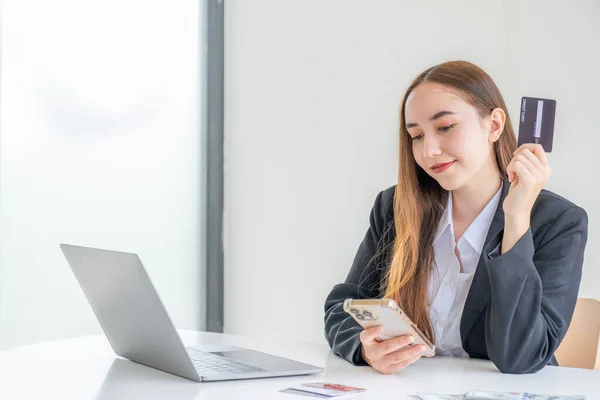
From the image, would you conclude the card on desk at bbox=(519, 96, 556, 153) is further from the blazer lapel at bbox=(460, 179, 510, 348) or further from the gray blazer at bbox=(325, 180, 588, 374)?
the blazer lapel at bbox=(460, 179, 510, 348)

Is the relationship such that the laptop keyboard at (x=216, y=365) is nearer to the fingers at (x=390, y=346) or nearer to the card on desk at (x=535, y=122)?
the fingers at (x=390, y=346)

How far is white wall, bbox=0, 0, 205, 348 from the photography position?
279 cm

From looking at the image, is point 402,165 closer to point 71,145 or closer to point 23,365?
point 23,365

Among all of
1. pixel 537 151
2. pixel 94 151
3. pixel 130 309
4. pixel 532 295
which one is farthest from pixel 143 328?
pixel 94 151

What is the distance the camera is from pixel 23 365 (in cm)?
156

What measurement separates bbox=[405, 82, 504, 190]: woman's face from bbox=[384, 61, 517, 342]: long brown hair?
3 centimetres

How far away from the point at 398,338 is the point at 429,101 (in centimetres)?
59

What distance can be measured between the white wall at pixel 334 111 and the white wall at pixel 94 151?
23cm

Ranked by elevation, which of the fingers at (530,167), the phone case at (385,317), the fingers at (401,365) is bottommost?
the fingers at (401,365)

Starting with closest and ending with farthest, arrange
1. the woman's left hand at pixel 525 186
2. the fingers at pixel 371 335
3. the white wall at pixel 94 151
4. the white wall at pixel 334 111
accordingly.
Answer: the fingers at pixel 371 335
the woman's left hand at pixel 525 186
the white wall at pixel 94 151
the white wall at pixel 334 111

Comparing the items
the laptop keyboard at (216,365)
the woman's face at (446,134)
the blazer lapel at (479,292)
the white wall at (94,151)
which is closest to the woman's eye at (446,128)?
the woman's face at (446,134)

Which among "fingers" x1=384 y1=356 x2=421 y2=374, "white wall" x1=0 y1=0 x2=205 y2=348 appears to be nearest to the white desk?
"fingers" x1=384 y1=356 x2=421 y2=374

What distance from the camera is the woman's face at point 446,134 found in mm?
1798

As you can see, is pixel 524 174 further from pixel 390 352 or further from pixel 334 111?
pixel 334 111
